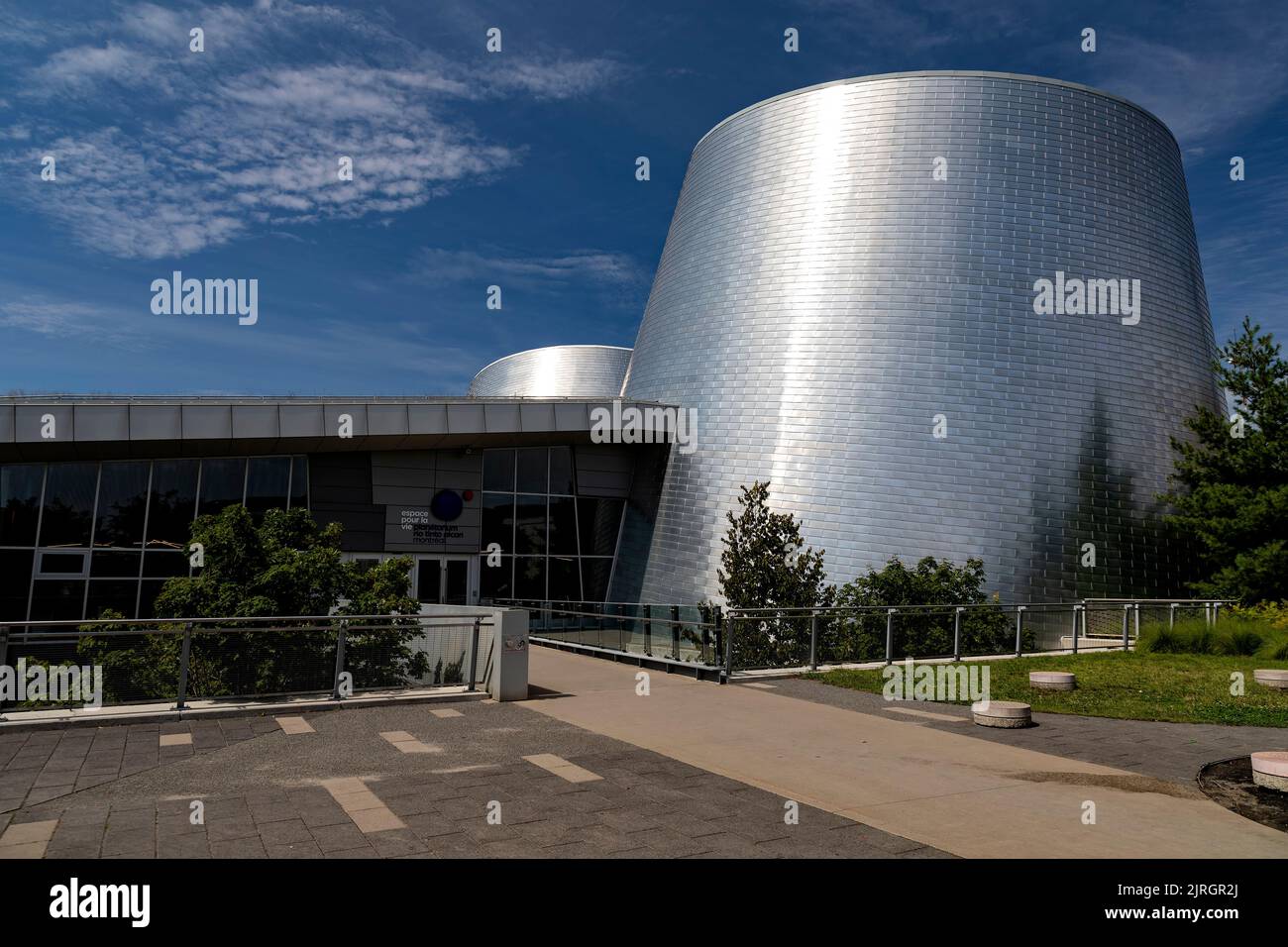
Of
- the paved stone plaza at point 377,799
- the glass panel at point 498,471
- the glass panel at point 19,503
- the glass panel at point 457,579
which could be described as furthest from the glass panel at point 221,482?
the paved stone plaza at point 377,799

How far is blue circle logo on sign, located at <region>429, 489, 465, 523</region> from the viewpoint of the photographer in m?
28.1

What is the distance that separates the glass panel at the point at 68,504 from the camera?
23594mm

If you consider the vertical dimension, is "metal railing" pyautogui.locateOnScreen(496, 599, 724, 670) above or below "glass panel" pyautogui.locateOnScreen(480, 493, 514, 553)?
below

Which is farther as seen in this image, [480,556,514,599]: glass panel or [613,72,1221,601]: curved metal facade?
[480,556,514,599]: glass panel

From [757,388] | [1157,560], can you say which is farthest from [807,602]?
[1157,560]

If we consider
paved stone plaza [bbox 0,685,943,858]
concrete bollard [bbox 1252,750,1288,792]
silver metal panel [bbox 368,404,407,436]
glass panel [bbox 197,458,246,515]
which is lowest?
paved stone plaza [bbox 0,685,943,858]

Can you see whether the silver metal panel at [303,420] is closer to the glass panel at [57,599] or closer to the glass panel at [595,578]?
the glass panel at [57,599]

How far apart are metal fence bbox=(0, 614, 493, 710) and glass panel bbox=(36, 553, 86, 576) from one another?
42.8ft

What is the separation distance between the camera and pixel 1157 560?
2519cm

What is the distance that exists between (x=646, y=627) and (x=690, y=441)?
33.3ft

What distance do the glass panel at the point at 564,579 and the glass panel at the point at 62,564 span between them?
12.9 meters

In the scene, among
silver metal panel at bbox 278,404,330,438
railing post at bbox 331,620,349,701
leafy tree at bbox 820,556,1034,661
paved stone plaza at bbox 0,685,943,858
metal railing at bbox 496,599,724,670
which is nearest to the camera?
paved stone plaza at bbox 0,685,943,858

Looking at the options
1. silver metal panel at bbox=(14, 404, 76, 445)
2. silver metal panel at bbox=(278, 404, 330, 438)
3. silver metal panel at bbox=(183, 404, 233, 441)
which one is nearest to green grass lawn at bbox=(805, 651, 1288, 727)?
silver metal panel at bbox=(278, 404, 330, 438)

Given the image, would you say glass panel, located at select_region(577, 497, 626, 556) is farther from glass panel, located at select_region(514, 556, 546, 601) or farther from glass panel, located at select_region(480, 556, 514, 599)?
glass panel, located at select_region(480, 556, 514, 599)
